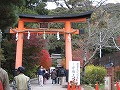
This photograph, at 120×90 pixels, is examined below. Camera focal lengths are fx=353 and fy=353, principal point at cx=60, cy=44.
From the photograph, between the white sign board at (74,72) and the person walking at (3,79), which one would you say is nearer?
the person walking at (3,79)

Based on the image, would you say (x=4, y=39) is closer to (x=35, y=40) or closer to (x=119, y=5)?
(x=35, y=40)

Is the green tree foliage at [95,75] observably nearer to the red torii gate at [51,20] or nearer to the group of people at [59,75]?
the group of people at [59,75]

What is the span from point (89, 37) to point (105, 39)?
3005 millimetres

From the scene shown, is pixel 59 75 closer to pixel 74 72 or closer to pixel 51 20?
pixel 51 20

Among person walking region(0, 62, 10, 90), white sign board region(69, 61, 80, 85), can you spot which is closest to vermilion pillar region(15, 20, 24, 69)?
white sign board region(69, 61, 80, 85)

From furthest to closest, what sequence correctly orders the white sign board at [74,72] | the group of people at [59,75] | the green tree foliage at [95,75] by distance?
the green tree foliage at [95,75] → the group of people at [59,75] → the white sign board at [74,72]

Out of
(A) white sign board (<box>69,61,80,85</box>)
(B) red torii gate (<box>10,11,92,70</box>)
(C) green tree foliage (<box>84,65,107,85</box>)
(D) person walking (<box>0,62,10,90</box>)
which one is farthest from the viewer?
(C) green tree foliage (<box>84,65,107,85</box>)

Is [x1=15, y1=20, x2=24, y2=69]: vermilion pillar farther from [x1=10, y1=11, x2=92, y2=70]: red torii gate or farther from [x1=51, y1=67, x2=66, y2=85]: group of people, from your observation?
[x1=51, y1=67, x2=66, y2=85]: group of people

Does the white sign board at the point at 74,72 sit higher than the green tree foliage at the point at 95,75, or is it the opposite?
the white sign board at the point at 74,72

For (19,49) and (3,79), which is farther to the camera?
(19,49)

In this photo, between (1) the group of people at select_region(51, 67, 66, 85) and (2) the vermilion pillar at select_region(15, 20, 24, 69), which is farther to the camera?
(1) the group of people at select_region(51, 67, 66, 85)

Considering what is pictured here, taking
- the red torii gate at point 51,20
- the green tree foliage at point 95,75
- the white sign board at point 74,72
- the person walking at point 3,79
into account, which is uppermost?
the red torii gate at point 51,20

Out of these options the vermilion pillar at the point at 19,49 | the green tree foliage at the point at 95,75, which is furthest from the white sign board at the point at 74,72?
the green tree foliage at the point at 95,75

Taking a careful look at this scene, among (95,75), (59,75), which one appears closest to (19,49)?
(59,75)
